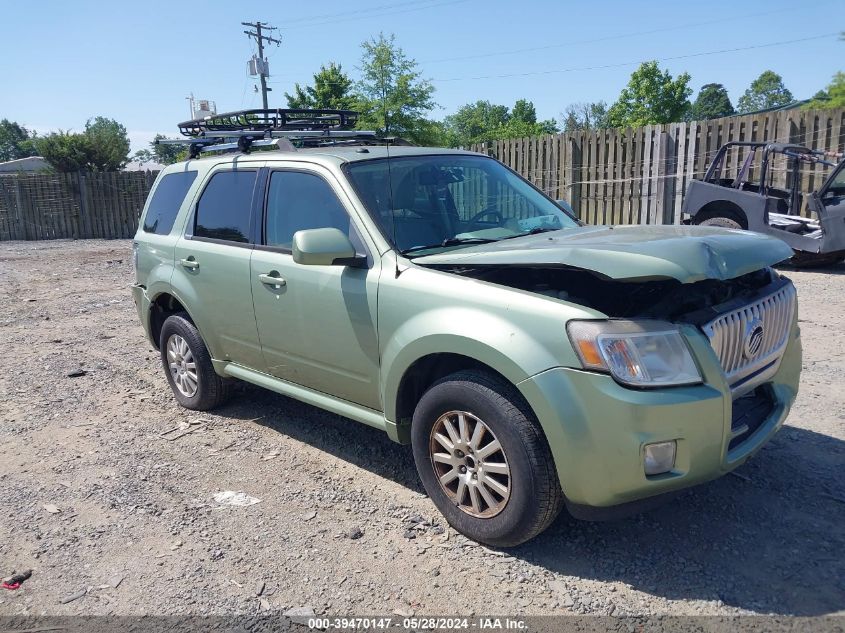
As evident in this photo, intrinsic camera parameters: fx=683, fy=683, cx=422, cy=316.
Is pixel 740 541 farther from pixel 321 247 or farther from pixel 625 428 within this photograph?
pixel 321 247

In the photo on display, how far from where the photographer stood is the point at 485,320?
315cm

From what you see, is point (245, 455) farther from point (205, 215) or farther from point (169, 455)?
point (205, 215)

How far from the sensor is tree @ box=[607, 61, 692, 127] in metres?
58.3

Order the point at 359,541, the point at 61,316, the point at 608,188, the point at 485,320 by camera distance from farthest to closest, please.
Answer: the point at 608,188 → the point at 61,316 → the point at 359,541 → the point at 485,320

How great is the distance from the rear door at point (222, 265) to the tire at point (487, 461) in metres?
1.68

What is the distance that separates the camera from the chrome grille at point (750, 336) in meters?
3.07

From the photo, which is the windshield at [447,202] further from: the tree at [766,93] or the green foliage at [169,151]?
the tree at [766,93]

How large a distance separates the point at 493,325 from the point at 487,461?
26.0 inches

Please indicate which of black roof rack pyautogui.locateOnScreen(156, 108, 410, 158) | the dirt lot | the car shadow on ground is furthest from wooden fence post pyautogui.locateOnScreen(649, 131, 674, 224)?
the car shadow on ground

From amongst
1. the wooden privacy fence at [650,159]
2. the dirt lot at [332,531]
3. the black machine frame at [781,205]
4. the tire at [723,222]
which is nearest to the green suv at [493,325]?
the dirt lot at [332,531]

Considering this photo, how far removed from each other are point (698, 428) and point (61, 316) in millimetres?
9182

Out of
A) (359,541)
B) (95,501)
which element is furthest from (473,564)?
(95,501)

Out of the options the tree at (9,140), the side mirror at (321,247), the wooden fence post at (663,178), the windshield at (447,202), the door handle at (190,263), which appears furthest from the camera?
the tree at (9,140)

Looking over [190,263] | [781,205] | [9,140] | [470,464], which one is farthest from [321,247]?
[9,140]
